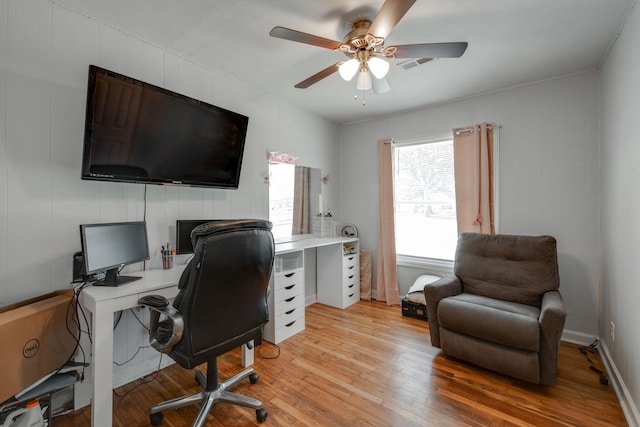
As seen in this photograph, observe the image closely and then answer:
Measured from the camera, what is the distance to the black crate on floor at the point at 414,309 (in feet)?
10.2

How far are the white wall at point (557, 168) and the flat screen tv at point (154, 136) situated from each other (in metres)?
2.55

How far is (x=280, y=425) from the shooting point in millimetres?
1630

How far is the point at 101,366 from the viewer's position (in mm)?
1467

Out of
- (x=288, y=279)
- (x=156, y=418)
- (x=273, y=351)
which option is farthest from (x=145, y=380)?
(x=288, y=279)

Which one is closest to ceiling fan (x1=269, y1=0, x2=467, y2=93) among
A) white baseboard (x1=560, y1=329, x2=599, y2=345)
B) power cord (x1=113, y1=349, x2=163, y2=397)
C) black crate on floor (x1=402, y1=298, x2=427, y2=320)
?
black crate on floor (x1=402, y1=298, x2=427, y2=320)

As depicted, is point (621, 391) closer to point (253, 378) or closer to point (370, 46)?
point (253, 378)

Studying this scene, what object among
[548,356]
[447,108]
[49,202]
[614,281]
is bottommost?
[548,356]

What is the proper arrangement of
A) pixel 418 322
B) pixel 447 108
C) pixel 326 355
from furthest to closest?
1. pixel 447 108
2. pixel 418 322
3. pixel 326 355

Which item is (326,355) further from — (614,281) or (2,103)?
(2,103)

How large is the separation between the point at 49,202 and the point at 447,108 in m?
3.70

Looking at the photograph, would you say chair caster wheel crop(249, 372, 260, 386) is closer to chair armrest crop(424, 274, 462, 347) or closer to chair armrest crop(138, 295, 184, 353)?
chair armrest crop(138, 295, 184, 353)

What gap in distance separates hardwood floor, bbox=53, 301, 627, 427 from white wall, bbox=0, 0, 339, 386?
680 millimetres

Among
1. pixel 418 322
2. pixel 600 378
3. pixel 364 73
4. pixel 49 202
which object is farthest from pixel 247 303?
pixel 600 378

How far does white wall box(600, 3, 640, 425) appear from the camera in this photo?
1651 millimetres
